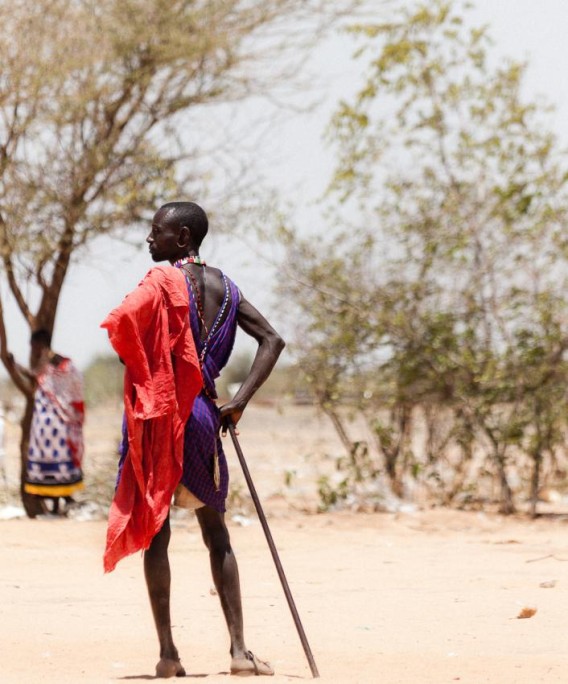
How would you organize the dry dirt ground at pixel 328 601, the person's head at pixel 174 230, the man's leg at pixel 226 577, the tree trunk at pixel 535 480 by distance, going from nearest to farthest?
the man's leg at pixel 226 577 → the person's head at pixel 174 230 → the dry dirt ground at pixel 328 601 → the tree trunk at pixel 535 480

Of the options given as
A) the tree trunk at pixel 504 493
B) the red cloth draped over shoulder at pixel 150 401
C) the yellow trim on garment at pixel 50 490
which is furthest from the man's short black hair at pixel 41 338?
the red cloth draped over shoulder at pixel 150 401

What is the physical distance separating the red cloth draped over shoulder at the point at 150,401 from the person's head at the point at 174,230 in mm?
210

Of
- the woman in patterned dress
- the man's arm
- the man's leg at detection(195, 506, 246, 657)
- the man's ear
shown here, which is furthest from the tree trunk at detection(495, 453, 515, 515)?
the man's ear

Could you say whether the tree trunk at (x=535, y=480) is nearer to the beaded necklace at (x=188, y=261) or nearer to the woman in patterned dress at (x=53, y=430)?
the woman in patterned dress at (x=53, y=430)

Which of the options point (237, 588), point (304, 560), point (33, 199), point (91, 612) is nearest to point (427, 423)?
point (304, 560)

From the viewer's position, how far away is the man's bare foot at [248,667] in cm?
451

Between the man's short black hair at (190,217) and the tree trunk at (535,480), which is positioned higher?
the man's short black hair at (190,217)

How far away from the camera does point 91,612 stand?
6.12m

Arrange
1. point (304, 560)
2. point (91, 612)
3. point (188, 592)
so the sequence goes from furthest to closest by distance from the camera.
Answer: point (304, 560) → point (188, 592) → point (91, 612)

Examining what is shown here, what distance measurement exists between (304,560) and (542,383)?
3387mm

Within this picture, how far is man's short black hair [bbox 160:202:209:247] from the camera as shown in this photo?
4.68m

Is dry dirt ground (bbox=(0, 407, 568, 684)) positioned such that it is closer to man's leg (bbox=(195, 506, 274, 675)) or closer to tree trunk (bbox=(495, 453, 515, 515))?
man's leg (bbox=(195, 506, 274, 675))

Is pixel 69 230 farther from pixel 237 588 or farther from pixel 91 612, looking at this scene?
pixel 237 588

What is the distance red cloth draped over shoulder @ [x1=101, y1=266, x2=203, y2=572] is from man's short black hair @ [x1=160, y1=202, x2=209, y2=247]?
11.7 inches
